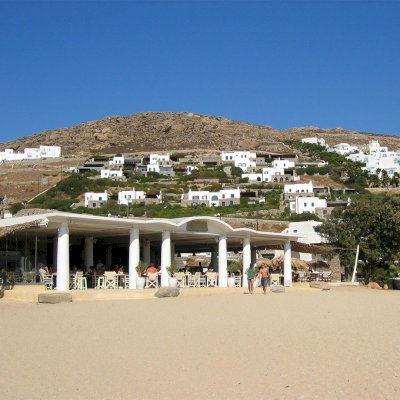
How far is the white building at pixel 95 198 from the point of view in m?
78.2

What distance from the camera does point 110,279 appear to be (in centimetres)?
1877

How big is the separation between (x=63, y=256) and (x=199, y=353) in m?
9.62

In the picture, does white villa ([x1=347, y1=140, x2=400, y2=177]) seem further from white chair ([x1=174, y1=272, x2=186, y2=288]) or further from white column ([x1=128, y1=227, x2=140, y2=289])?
white column ([x1=128, y1=227, x2=140, y2=289])

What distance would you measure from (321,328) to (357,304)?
17.0 ft

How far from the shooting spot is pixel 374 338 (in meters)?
9.16

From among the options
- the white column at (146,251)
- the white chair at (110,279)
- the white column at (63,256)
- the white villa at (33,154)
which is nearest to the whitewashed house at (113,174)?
the white villa at (33,154)

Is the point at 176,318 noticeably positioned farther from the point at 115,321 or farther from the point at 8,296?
the point at 8,296

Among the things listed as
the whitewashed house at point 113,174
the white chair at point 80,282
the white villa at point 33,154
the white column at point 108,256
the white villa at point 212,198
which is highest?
the white villa at point 33,154

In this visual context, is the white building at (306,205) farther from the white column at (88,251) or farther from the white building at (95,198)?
the white column at (88,251)

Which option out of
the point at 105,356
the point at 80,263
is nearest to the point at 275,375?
the point at 105,356

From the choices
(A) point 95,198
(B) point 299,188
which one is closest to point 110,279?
(A) point 95,198

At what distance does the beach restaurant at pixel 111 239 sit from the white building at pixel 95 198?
2091 inches

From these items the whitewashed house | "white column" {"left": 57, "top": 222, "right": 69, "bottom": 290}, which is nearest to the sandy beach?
"white column" {"left": 57, "top": 222, "right": 69, "bottom": 290}

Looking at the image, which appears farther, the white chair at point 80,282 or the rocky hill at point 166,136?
the rocky hill at point 166,136
